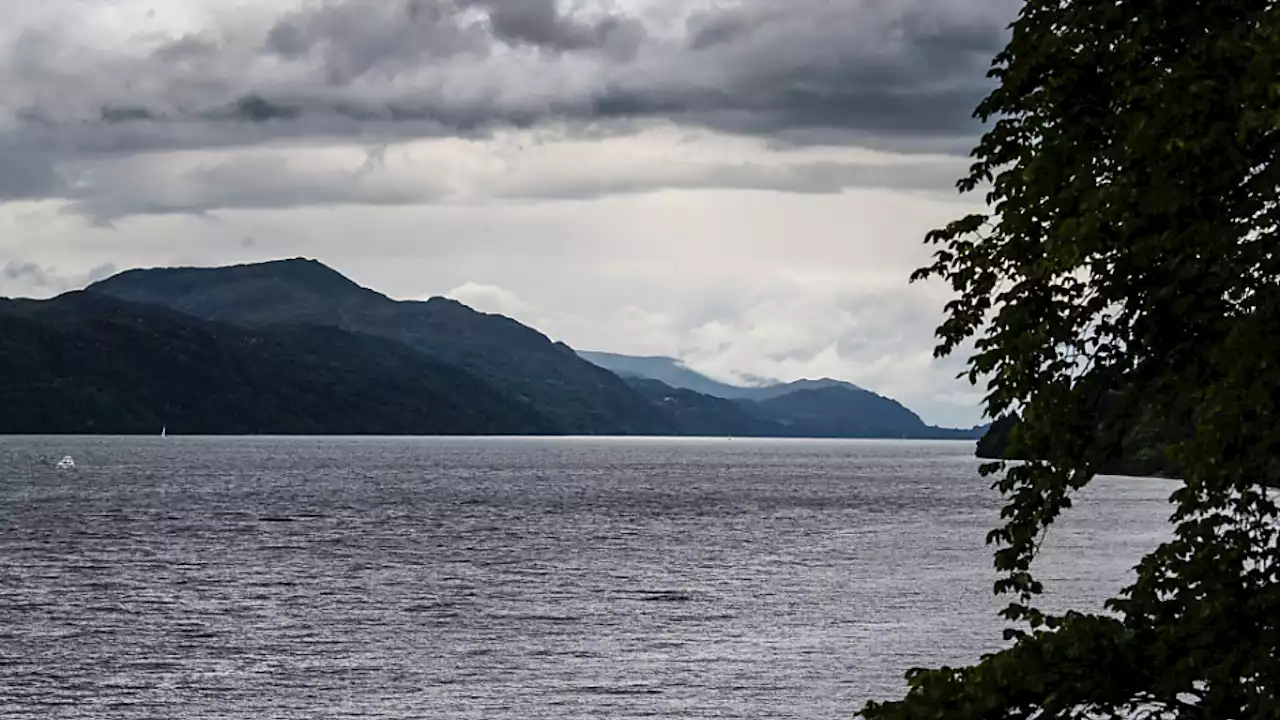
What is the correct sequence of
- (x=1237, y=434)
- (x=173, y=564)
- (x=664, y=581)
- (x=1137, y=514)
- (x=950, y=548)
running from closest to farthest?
(x=1237, y=434)
(x=664, y=581)
(x=173, y=564)
(x=950, y=548)
(x=1137, y=514)

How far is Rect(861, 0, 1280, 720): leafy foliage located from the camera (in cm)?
1658

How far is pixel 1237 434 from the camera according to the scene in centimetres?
1619

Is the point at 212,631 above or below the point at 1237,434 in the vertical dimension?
below

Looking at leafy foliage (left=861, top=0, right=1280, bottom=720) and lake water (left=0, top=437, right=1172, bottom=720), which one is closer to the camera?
leafy foliage (left=861, top=0, right=1280, bottom=720)

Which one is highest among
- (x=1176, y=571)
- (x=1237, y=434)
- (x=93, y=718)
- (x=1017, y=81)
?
(x=1017, y=81)

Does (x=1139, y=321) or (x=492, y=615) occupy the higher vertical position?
(x=1139, y=321)

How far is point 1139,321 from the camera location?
1938cm

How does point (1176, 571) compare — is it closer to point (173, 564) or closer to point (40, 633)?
point (40, 633)

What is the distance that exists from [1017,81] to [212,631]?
65.9 meters

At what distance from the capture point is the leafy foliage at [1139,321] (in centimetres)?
1658

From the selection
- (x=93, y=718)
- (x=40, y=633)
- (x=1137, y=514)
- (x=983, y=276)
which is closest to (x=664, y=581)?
(x=40, y=633)

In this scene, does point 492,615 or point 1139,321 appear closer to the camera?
point 1139,321

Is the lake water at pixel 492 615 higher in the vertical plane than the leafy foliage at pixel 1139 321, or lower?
lower

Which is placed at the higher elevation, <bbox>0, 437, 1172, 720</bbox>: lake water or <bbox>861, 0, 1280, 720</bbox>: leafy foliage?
<bbox>861, 0, 1280, 720</bbox>: leafy foliage
